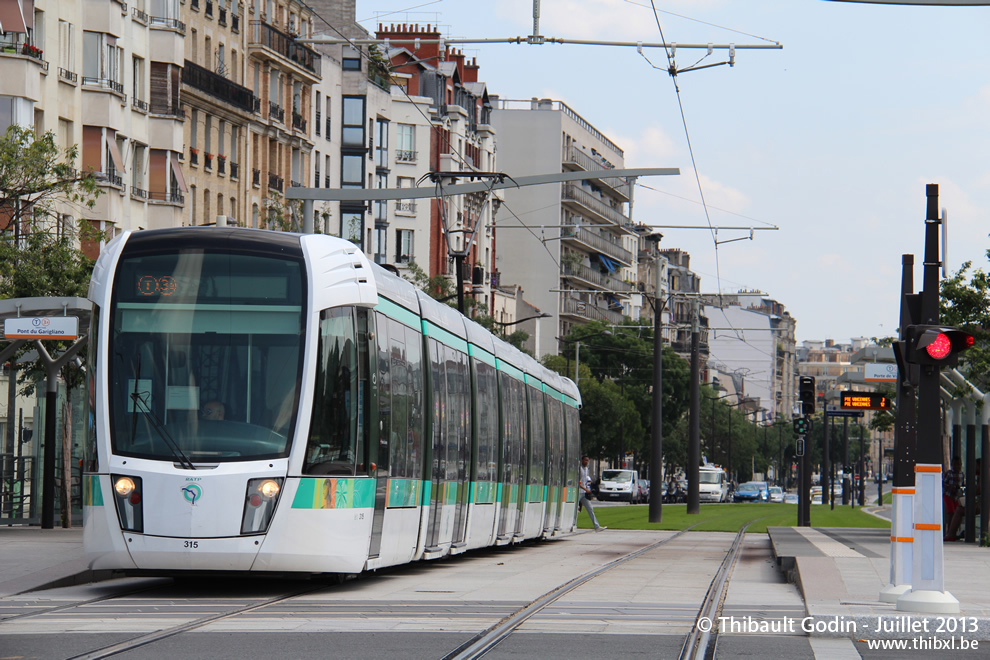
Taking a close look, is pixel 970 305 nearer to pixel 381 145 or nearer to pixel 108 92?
pixel 108 92

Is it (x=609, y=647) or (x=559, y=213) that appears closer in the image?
(x=609, y=647)

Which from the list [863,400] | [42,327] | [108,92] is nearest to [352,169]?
[108,92]

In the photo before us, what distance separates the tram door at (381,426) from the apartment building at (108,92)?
28228 mm

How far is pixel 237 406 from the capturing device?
591 inches

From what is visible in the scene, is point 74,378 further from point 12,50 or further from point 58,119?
point 58,119

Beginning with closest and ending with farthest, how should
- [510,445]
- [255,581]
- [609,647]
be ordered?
[609,647] < [255,581] < [510,445]

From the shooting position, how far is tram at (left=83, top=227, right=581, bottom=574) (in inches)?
583

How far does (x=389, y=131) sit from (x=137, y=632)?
254ft

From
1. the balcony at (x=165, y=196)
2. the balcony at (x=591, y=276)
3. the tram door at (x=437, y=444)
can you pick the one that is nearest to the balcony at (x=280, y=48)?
the balcony at (x=165, y=196)

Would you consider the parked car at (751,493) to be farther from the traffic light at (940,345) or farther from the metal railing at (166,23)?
the traffic light at (940,345)

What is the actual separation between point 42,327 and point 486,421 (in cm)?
565

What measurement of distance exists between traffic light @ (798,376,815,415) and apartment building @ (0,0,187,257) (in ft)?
58.8

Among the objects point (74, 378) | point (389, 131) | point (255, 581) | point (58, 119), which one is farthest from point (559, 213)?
point (255, 581)

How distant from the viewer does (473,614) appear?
45.6 feet
